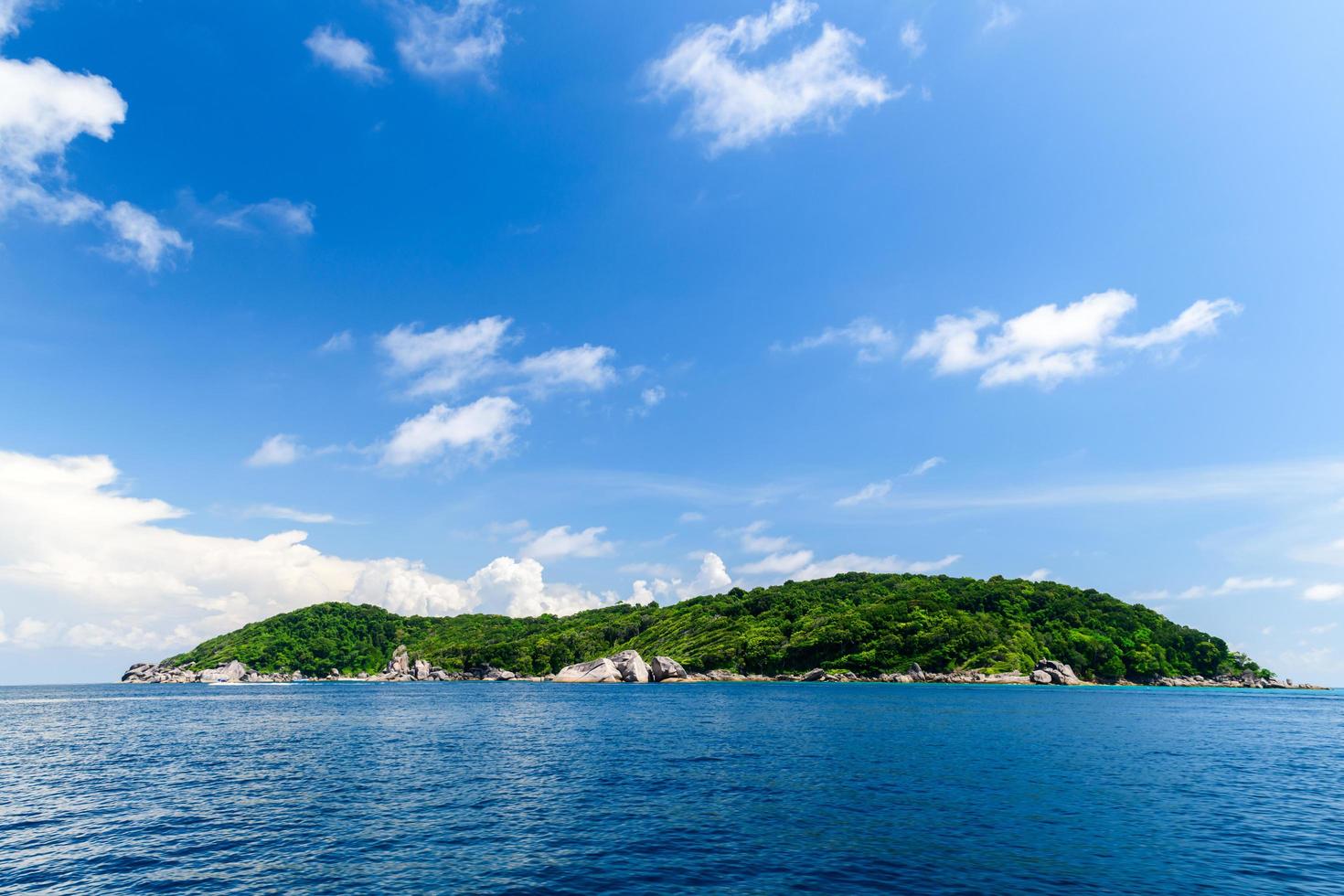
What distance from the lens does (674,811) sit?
1455 inches

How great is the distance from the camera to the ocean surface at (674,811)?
26359mm

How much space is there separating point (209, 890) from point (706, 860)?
800 inches

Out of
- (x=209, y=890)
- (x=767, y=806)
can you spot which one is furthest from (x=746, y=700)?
(x=209, y=890)

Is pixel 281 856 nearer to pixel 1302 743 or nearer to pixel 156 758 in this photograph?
pixel 156 758

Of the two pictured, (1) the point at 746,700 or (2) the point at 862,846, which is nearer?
(2) the point at 862,846

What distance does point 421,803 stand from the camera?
1540 inches

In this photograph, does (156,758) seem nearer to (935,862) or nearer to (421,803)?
(421,803)

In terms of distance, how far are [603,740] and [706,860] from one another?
4468 centimetres

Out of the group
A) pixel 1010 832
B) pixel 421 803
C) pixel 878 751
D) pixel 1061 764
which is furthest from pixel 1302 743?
pixel 421 803

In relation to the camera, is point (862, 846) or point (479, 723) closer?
point (862, 846)

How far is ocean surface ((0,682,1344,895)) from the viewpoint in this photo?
86.5 ft

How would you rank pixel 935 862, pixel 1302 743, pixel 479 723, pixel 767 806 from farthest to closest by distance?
pixel 479 723 → pixel 1302 743 → pixel 767 806 → pixel 935 862

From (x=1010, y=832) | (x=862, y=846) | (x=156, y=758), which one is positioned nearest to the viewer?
(x=862, y=846)

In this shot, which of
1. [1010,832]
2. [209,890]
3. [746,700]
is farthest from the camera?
[746,700]
